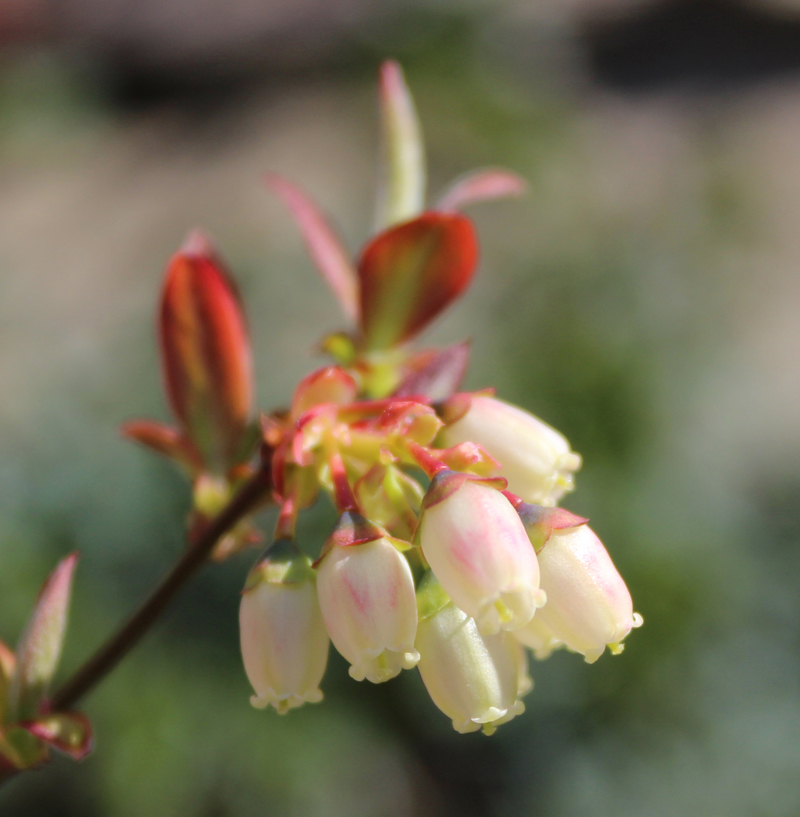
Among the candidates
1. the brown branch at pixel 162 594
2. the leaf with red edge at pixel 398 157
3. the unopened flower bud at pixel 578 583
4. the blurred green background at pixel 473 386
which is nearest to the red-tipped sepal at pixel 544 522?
the unopened flower bud at pixel 578 583

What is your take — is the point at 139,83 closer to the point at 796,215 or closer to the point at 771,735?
the point at 796,215

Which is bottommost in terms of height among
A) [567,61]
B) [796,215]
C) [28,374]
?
[28,374]

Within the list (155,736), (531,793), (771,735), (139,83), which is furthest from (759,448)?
(139,83)

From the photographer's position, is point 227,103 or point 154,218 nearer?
point 154,218

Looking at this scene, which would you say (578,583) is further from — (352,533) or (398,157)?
(398,157)

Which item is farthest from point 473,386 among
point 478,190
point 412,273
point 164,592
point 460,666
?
point 460,666
